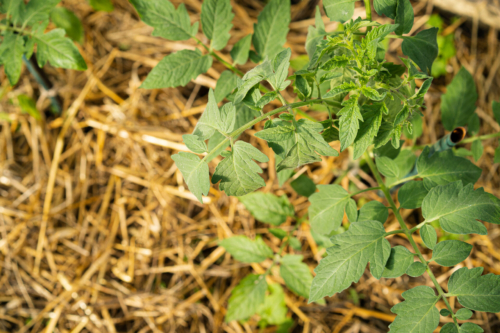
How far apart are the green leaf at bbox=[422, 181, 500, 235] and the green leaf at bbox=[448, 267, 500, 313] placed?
0.42ft

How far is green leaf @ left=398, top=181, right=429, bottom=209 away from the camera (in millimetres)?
1101

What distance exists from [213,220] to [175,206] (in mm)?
296

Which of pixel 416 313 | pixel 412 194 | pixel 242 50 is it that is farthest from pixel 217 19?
pixel 416 313

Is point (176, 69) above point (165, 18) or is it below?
below

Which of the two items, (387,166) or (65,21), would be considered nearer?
(387,166)

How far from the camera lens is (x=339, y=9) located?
1039mm

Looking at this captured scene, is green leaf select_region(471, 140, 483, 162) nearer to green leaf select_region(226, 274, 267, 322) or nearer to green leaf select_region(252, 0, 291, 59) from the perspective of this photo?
green leaf select_region(252, 0, 291, 59)

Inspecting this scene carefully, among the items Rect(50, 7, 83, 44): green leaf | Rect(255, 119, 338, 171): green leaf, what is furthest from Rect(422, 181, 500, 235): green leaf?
Rect(50, 7, 83, 44): green leaf

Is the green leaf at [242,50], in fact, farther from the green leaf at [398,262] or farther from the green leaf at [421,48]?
the green leaf at [398,262]

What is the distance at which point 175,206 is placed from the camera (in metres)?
2.33

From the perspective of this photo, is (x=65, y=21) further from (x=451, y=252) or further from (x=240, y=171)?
(x=451, y=252)

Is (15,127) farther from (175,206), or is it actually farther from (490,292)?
(490,292)

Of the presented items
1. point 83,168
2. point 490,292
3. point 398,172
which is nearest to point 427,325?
point 490,292

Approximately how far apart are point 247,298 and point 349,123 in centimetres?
101
